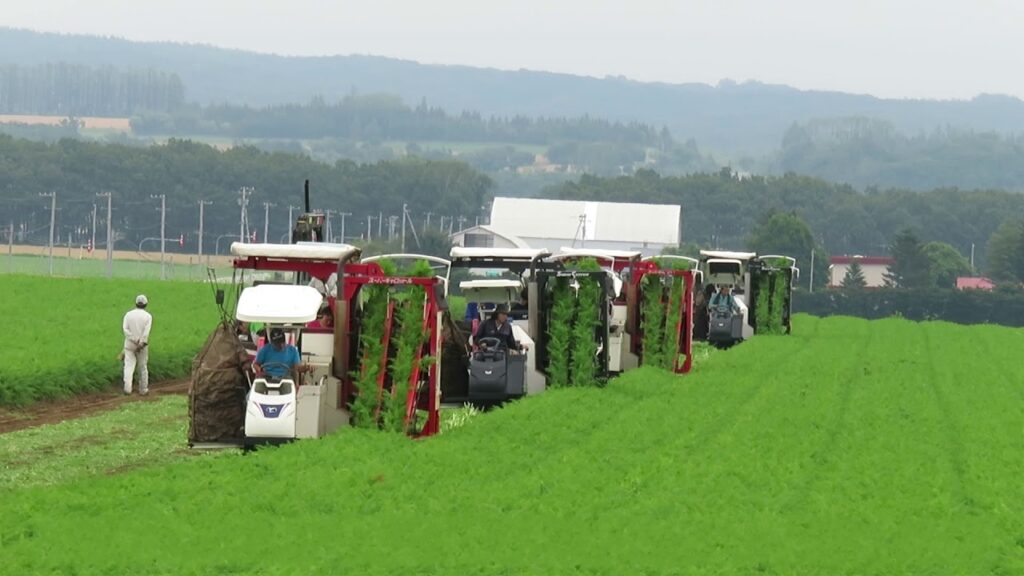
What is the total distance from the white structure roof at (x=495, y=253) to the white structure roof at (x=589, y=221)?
449ft

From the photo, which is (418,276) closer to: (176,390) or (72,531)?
(72,531)

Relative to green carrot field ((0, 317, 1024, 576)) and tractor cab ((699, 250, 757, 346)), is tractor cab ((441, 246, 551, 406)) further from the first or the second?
tractor cab ((699, 250, 757, 346))

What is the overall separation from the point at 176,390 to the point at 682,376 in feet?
32.5

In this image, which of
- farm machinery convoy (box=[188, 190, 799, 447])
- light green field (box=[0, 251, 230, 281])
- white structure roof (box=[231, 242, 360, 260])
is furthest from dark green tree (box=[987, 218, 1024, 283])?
white structure roof (box=[231, 242, 360, 260])

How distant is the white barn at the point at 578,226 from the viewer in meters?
171

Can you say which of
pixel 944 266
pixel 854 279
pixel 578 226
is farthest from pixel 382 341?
pixel 944 266

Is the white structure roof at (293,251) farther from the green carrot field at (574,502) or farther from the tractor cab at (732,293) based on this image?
the tractor cab at (732,293)

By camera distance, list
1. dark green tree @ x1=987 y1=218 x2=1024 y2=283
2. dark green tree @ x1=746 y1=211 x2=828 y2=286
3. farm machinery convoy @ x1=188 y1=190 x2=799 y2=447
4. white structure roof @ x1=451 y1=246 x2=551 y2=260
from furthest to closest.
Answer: dark green tree @ x1=746 y1=211 x2=828 y2=286
dark green tree @ x1=987 y1=218 x2=1024 y2=283
white structure roof @ x1=451 y1=246 x2=551 y2=260
farm machinery convoy @ x1=188 y1=190 x2=799 y2=447

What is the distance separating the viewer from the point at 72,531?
55.5 feet

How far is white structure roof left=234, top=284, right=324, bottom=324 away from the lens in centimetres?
2388

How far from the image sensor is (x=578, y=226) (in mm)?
170125

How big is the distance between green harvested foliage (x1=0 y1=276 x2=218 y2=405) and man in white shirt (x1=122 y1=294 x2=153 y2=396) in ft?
3.11

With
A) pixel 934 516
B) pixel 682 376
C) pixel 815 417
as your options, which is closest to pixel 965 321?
pixel 682 376

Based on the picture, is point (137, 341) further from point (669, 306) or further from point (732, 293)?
point (732, 293)
